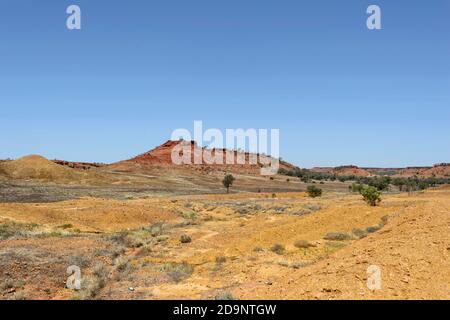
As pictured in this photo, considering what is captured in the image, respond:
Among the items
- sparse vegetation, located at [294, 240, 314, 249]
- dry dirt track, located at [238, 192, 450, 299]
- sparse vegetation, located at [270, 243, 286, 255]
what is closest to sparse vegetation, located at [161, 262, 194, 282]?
dry dirt track, located at [238, 192, 450, 299]

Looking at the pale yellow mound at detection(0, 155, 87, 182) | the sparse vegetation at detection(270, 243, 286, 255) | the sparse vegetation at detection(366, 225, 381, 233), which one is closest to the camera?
the sparse vegetation at detection(270, 243, 286, 255)

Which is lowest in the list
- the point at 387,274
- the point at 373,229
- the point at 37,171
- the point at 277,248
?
the point at 277,248

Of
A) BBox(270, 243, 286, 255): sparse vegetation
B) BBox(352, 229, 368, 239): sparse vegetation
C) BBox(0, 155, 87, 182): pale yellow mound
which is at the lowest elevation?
BBox(270, 243, 286, 255): sparse vegetation

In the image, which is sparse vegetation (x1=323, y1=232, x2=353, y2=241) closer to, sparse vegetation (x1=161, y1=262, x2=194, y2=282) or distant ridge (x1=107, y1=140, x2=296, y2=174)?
sparse vegetation (x1=161, y1=262, x2=194, y2=282)

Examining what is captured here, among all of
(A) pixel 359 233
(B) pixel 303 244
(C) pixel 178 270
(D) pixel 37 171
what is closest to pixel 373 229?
(A) pixel 359 233

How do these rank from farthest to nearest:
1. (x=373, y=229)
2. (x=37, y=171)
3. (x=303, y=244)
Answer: (x=37, y=171), (x=373, y=229), (x=303, y=244)

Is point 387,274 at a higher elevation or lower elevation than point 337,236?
higher

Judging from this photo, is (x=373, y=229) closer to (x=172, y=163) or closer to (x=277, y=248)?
(x=277, y=248)

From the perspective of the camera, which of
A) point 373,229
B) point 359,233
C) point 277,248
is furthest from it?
point 373,229

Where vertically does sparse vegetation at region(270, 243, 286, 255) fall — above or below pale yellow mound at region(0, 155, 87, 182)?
below

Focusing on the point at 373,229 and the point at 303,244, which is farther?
the point at 373,229

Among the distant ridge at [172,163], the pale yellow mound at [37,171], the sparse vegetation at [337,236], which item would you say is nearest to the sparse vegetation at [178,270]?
the sparse vegetation at [337,236]

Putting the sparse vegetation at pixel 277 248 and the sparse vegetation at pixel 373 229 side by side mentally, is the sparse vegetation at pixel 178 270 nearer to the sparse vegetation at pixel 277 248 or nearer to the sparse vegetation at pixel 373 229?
the sparse vegetation at pixel 277 248
